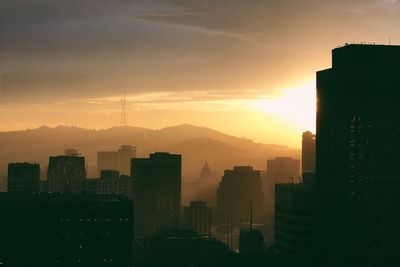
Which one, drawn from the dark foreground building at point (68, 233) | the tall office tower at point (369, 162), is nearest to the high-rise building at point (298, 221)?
the tall office tower at point (369, 162)

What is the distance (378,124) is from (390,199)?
2207 centimetres

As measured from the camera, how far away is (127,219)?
173m

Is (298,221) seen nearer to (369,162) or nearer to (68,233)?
(369,162)

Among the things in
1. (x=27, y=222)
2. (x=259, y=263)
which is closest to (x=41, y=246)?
(x=27, y=222)

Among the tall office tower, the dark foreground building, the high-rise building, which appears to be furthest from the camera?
the high-rise building

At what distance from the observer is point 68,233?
170875 mm

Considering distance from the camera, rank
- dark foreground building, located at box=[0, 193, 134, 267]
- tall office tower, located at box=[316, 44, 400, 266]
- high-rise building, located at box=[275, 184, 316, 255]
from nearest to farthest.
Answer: dark foreground building, located at box=[0, 193, 134, 267]
tall office tower, located at box=[316, 44, 400, 266]
high-rise building, located at box=[275, 184, 316, 255]

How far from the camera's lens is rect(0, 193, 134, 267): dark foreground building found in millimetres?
168125

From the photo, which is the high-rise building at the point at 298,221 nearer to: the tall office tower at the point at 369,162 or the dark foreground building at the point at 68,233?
the tall office tower at the point at 369,162

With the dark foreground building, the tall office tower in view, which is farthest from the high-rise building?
the dark foreground building

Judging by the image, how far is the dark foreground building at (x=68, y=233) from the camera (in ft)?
552

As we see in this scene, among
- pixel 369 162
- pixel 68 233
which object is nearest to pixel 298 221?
pixel 369 162

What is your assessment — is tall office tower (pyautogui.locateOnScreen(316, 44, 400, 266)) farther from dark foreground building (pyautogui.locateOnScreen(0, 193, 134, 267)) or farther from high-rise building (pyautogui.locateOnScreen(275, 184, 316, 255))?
dark foreground building (pyautogui.locateOnScreen(0, 193, 134, 267))

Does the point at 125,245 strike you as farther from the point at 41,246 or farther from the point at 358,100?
the point at 358,100
